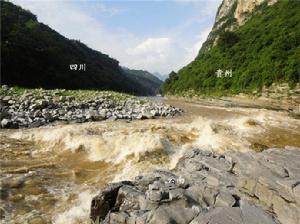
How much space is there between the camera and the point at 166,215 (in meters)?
9.06

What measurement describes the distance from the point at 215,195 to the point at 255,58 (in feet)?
203

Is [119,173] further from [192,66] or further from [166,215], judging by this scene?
[192,66]

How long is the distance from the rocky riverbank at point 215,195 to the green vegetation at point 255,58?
42.6 metres

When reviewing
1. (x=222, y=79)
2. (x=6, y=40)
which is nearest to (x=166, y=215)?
(x=6, y=40)

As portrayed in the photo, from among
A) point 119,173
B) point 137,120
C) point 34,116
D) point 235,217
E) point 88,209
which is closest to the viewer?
point 235,217

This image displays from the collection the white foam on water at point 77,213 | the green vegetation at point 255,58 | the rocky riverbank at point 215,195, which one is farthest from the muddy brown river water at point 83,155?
the green vegetation at point 255,58

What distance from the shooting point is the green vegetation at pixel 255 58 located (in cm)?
5622

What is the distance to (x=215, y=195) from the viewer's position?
1005 centimetres

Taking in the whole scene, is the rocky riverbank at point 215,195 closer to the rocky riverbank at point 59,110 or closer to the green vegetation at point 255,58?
the rocky riverbank at point 59,110

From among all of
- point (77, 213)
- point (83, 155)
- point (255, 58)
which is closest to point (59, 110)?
point (83, 155)

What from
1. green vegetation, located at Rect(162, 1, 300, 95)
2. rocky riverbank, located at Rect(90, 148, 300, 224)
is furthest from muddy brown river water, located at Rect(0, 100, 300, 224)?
green vegetation, located at Rect(162, 1, 300, 95)

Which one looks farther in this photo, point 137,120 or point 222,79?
point 222,79

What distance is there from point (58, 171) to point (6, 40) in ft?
166

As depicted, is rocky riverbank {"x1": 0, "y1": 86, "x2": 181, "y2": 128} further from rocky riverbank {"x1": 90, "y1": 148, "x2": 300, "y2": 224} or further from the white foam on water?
rocky riverbank {"x1": 90, "y1": 148, "x2": 300, "y2": 224}
